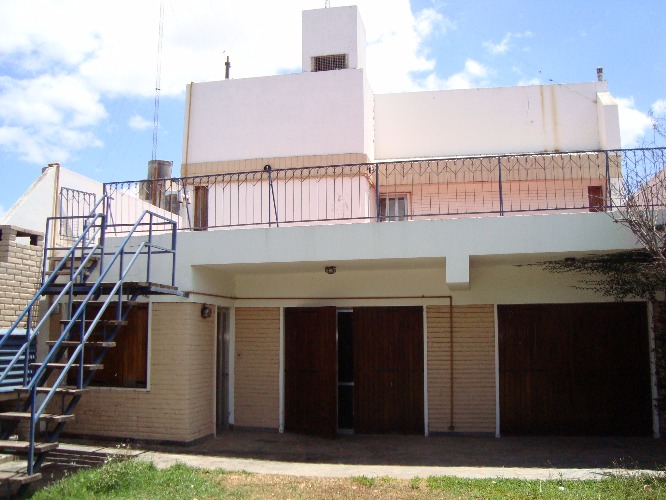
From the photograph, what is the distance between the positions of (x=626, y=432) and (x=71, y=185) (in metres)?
10.3

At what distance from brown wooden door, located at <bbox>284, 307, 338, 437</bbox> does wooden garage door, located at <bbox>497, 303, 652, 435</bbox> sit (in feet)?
9.49

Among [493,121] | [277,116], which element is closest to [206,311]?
[277,116]

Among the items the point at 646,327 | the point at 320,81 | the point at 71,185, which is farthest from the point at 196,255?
the point at 646,327

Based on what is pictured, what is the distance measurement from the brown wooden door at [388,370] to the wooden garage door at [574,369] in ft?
4.73

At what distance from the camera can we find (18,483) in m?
6.68

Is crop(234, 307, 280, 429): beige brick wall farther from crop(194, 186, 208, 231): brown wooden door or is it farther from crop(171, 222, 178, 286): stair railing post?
crop(194, 186, 208, 231): brown wooden door

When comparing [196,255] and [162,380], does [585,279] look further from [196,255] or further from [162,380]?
[162,380]

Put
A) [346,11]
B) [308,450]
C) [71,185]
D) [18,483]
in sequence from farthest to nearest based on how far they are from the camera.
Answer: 1. [346,11]
2. [71,185]
3. [308,450]
4. [18,483]

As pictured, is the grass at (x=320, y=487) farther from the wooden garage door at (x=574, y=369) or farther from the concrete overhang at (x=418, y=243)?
the wooden garage door at (x=574, y=369)

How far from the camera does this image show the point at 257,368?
11570 millimetres

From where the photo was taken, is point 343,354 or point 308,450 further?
point 343,354

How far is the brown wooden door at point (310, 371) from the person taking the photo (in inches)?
426

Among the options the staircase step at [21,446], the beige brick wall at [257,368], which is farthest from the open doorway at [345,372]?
the staircase step at [21,446]

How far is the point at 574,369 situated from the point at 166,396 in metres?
6.70
